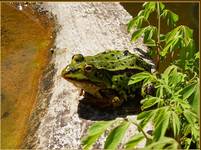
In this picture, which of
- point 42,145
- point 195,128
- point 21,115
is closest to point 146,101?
point 195,128

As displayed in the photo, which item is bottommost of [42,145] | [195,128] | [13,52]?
[42,145]

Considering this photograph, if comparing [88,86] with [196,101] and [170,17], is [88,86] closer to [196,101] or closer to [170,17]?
[170,17]

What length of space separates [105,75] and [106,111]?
15.2 inches

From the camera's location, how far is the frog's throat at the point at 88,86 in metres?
4.56

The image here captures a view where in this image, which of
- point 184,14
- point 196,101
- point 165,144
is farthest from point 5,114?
point 184,14

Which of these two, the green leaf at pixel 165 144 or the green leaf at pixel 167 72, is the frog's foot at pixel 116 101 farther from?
the green leaf at pixel 165 144

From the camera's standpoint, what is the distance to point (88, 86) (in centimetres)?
464

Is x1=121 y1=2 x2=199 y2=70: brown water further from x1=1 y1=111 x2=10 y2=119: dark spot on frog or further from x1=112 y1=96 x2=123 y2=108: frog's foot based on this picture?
A: x1=1 y1=111 x2=10 y2=119: dark spot on frog

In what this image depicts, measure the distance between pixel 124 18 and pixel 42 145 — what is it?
2868mm

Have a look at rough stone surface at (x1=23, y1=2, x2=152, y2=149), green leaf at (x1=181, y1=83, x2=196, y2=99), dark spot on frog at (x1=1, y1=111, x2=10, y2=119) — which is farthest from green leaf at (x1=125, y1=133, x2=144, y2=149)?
dark spot on frog at (x1=1, y1=111, x2=10, y2=119)

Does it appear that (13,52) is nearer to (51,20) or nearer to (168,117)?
(51,20)

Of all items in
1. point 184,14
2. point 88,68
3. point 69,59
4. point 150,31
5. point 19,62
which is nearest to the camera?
point 88,68

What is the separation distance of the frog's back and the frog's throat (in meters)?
0.19

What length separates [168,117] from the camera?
288cm
